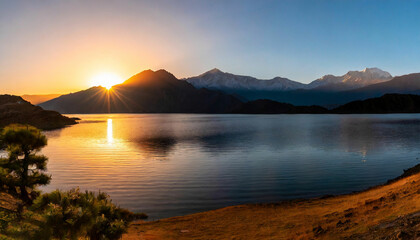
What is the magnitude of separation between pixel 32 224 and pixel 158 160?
111ft

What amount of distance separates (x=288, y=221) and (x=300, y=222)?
30.2 inches

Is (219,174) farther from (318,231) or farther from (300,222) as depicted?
(318,231)

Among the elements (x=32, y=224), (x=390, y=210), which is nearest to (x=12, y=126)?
(x=32, y=224)

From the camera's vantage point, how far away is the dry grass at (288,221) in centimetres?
1256

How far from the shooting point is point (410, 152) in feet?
152

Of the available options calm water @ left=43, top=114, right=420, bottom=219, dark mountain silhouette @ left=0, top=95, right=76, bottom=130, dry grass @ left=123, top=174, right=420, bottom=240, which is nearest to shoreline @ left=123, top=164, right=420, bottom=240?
dry grass @ left=123, top=174, right=420, bottom=240

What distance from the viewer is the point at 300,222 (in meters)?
15.4

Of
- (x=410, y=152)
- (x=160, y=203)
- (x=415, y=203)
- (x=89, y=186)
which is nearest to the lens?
(x=415, y=203)

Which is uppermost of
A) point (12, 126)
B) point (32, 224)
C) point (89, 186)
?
point (12, 126)

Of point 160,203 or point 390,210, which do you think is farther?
point 160,203

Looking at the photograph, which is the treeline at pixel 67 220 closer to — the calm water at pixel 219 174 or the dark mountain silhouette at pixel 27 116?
the calm water at pixel 219 174

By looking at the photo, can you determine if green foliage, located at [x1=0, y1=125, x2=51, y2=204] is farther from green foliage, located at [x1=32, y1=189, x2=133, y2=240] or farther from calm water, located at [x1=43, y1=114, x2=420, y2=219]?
calm water, located at [x1=43, y1=114, x2=420, y2=219]

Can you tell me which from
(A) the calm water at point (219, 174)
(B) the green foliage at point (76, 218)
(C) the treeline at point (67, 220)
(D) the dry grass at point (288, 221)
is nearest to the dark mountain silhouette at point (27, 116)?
(A) the calm water at point (219, 174)

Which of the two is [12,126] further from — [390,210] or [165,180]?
[390,210]
